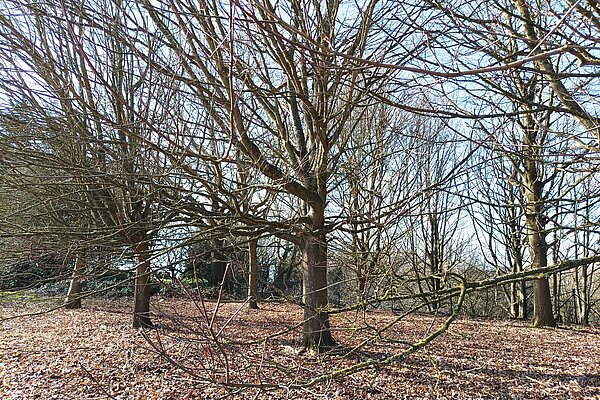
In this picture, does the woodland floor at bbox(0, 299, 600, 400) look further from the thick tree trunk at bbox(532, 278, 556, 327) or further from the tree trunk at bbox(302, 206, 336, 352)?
the thick tree trunk at bbox(532, 278, 556, 327)

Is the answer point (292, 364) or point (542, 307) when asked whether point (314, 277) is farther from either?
point (542, 307)

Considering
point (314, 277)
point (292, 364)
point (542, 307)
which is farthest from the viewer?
point (542, 307)

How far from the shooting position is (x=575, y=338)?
909cm

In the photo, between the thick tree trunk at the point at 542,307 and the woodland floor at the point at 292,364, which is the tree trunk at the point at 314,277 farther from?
the thick tree trunk at the point at 542,307

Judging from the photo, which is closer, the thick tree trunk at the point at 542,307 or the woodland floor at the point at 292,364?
the woodland floor at the point at 292,364

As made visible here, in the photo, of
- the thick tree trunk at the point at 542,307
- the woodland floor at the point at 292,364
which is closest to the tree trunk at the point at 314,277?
the woodland floor at the point at 292,364

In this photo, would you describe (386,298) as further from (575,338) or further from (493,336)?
(575,338)

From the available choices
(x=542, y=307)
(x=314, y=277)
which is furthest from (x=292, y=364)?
(x=542, y=307)

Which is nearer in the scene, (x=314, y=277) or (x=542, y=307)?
(x=314, y=277)

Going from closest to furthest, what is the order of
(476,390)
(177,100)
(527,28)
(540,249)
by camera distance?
1. (527,28)
2. (177,100)
3. (476,390)
4. (540,249)

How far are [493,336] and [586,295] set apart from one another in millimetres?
6992

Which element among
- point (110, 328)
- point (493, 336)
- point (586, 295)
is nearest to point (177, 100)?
point (110, 328)

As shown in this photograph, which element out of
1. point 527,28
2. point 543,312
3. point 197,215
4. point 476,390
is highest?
point 527,28

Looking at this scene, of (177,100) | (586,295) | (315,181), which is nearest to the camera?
(177,100)
